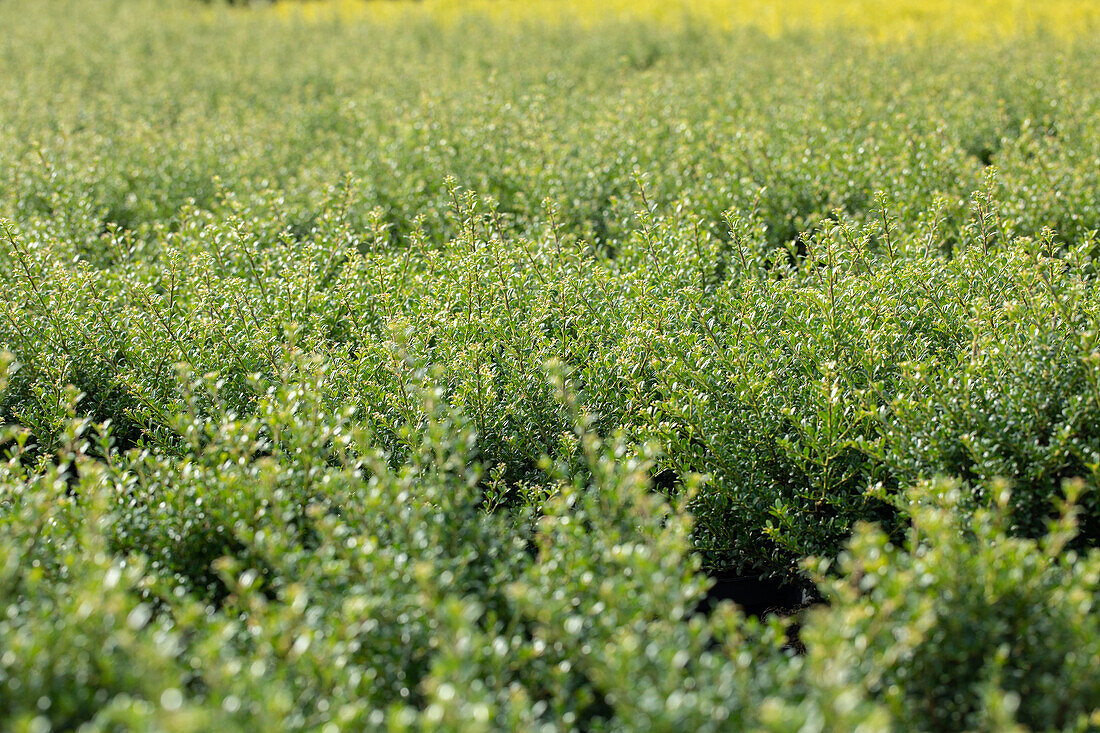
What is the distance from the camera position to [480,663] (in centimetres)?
208

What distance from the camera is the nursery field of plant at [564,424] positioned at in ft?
6.47

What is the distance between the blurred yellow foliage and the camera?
27.8 ft

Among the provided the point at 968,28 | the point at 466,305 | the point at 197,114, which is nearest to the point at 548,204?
the point at 466,305

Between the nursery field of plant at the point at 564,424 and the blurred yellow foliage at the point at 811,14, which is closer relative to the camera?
the nursery field of plant at the point at 564,424

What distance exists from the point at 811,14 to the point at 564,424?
26.9ft

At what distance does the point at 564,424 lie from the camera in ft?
10.3

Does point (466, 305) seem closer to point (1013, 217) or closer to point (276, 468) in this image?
point (276, 468)

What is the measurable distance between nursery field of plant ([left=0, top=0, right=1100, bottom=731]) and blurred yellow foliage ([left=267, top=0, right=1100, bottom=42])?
237cm

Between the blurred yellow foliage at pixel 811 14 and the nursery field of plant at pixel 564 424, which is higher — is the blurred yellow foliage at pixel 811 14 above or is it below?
above

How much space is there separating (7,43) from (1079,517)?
1061 cm

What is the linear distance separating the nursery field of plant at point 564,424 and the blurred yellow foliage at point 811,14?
2375mm

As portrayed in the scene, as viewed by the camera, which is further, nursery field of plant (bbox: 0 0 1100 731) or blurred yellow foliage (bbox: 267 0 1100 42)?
blurred yellow foliage (bbox: 267 0 1100 42)

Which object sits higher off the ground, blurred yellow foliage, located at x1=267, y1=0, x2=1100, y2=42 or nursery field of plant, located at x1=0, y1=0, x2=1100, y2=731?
blurred yellow foliage, located at x1=267, y1=0, x2=1100, y2=42

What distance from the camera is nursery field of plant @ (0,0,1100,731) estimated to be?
1972 mm
